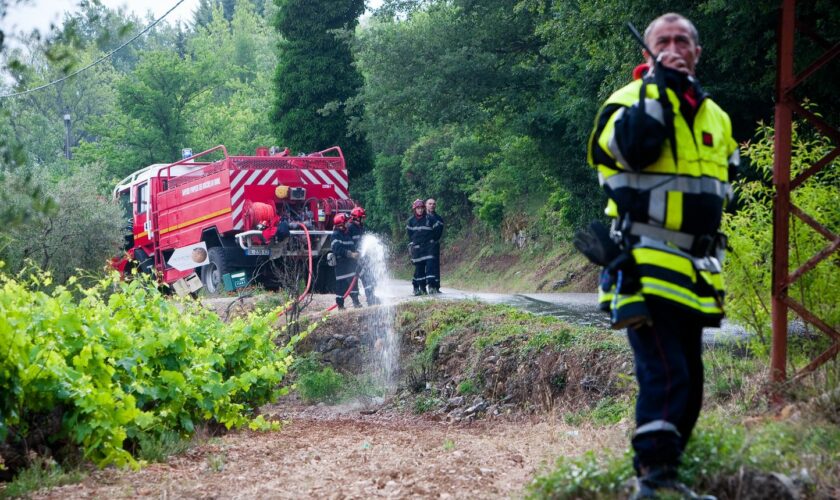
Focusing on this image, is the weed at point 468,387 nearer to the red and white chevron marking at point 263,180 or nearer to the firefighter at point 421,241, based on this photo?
the firefighter at point 421,241

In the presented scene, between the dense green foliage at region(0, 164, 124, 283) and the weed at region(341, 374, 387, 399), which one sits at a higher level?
the dense green foliage at region(0, 164, 124, 283)

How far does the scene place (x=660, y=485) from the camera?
3830mm

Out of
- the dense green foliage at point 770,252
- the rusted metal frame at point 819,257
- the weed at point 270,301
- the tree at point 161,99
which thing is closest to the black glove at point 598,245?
the rusted metal frame at point 819,257

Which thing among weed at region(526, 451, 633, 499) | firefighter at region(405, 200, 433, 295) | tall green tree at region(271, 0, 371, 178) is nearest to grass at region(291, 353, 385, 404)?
firefighter at region(405, 200, 433, 295)

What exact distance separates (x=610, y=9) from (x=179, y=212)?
11.1 meters

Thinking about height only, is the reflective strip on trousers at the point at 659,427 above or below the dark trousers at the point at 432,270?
above

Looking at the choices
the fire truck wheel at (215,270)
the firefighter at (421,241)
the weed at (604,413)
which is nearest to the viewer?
the weed at (604,413)

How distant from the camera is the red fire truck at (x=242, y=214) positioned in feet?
62.1

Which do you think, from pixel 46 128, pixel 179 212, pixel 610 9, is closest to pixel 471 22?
pixel 179 212

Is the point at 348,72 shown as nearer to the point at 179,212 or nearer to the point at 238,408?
the point at 179,212

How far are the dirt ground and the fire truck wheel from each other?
1082 cm

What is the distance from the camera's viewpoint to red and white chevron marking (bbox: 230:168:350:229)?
19.1m

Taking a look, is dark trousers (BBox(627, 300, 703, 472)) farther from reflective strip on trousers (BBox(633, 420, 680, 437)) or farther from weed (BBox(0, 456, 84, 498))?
weed (BBox(0, 456, 84, 498))

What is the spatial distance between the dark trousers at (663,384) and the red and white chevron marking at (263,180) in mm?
15733
